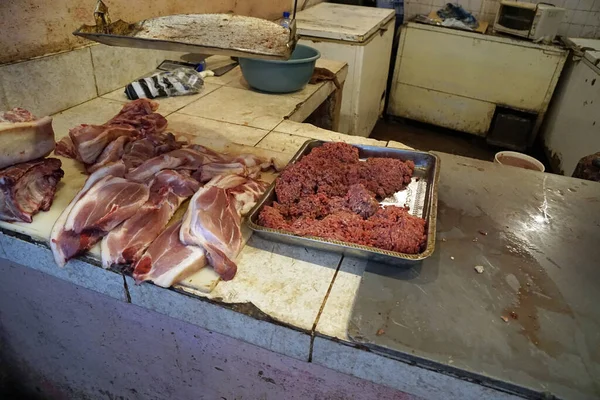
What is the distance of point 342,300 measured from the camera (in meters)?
1.10

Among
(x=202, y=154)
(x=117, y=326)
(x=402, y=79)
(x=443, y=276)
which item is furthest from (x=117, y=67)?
(x=402, y=79)

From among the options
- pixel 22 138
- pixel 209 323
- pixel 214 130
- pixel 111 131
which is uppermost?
pixel 22 138

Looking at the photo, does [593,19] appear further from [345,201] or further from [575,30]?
[345,201]

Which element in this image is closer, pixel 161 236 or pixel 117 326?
pixel 161 236

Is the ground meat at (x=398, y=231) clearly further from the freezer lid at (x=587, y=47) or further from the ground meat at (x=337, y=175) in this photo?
the freezer lid at (x=587, y=47)

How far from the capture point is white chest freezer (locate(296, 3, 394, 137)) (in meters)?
3.35

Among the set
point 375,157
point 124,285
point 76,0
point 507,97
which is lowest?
point 507,97

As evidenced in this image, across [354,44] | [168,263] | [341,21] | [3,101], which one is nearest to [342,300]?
[168,263]

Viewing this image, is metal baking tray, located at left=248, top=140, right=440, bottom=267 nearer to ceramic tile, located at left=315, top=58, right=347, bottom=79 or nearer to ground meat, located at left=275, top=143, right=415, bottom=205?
ground meat, located at left=275, top=143, right=415, bottom=205

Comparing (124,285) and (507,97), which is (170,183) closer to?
(124,285)

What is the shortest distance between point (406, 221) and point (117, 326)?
42.9 inches

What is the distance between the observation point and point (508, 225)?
1.36 meters

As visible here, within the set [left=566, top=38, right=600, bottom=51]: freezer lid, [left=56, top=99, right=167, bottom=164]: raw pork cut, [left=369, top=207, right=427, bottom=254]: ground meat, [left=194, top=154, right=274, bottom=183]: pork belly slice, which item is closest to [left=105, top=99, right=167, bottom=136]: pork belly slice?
[left=56, top=99, right=167, bottom=164]: raw pork cut

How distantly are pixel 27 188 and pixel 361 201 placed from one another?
1047 mm
